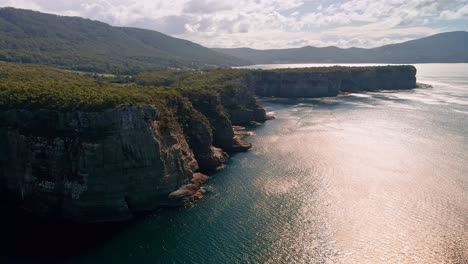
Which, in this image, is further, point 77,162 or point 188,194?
point 188,194

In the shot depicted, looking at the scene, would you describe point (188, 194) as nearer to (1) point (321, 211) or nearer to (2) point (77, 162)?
(2) point (77, 162)

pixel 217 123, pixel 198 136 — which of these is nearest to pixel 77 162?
pixel 198 136

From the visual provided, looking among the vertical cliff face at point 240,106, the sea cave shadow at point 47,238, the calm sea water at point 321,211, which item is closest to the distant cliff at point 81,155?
the sea cave shadow at point 47,238

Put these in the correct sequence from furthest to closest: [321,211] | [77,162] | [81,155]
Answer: [321,211] < [77,162] < [81,155]

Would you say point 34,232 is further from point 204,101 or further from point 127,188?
point 204,101

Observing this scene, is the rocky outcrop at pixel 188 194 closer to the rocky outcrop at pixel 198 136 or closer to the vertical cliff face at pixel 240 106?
the rocky outcrop at pixel 198 136
